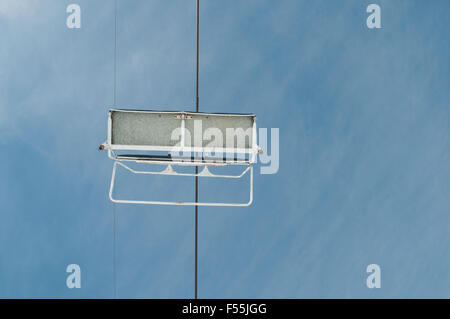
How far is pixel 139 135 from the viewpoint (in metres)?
3.90
